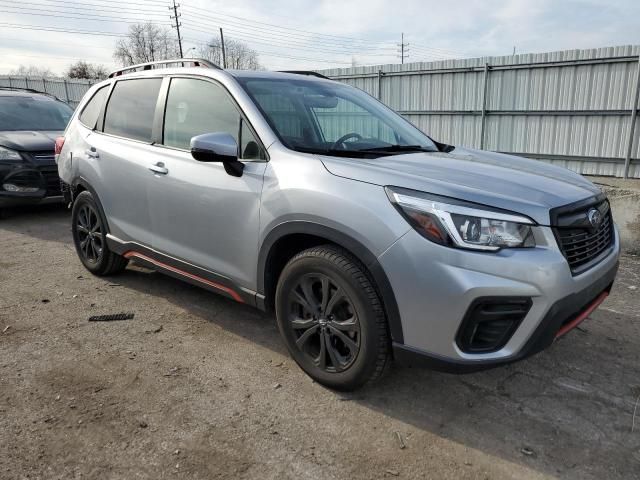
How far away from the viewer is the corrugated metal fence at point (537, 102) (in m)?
8.21

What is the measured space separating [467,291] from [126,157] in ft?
9.47

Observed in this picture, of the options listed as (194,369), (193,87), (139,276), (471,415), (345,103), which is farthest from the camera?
(139,276)

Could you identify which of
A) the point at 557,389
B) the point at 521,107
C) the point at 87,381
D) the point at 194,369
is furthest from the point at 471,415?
the point at 521,107

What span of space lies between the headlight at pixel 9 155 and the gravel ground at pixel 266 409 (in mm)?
3917

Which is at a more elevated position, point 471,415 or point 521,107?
point 521,107

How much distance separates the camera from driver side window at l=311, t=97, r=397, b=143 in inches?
133

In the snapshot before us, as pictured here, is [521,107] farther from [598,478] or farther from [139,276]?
[598,478]

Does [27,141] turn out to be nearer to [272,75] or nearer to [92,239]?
[92,239]

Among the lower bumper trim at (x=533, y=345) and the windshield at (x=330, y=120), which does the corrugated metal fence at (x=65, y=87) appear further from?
the lower bumper trim at (x=533, y=345)

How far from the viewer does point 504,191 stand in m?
2.41

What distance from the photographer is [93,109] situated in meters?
4.67

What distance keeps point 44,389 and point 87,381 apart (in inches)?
8.8

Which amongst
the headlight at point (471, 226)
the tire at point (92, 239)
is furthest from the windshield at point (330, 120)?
the tire at point (92, 239)

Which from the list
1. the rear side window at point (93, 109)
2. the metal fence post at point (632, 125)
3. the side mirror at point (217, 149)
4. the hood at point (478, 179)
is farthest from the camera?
the metal fence post at point (632, 125)
